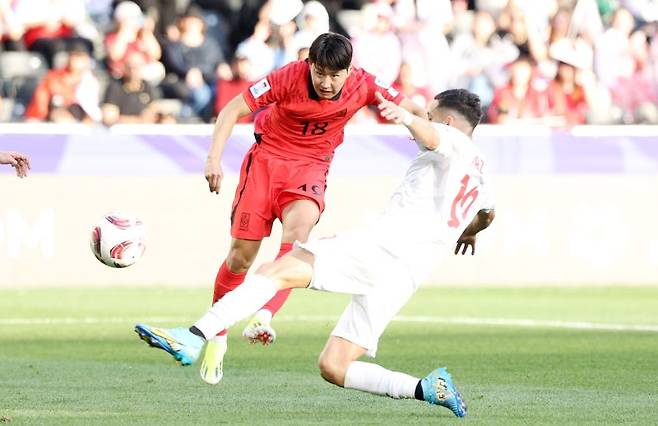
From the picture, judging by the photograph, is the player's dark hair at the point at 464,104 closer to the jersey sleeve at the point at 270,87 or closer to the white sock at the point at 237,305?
the white sock at the point at 237,305

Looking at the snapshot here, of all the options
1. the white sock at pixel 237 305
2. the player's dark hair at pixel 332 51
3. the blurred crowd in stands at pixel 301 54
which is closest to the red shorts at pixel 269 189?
the player's dark hair at pixel 332 51

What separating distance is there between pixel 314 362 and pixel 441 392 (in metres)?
3.34

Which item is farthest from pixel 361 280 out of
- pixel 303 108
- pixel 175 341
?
pixel 303 108

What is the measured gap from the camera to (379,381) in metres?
7.95

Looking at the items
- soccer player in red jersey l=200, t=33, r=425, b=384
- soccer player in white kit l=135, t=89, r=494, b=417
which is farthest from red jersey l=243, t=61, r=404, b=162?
soccer player in white kit l=135, t=89, r=494, b=417

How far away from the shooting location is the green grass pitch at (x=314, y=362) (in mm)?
8281

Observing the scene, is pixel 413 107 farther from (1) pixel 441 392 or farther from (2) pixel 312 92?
(1) pixel 441 392

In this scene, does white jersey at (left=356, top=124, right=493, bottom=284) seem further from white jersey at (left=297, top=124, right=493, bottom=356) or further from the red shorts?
the red shorts

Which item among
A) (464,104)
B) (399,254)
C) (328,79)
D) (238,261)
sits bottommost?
(238,261)

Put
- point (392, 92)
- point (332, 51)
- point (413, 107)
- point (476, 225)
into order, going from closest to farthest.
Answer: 1. point (476, 225)
2. point (332, 51)
3. point (413, 107)
4. point (392, 92)

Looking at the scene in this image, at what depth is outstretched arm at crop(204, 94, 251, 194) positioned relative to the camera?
882cm

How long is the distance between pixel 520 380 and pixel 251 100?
2.41 m

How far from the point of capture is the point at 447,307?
1580 centimetres

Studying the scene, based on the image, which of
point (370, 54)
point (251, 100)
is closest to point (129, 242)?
point (251, 100)
